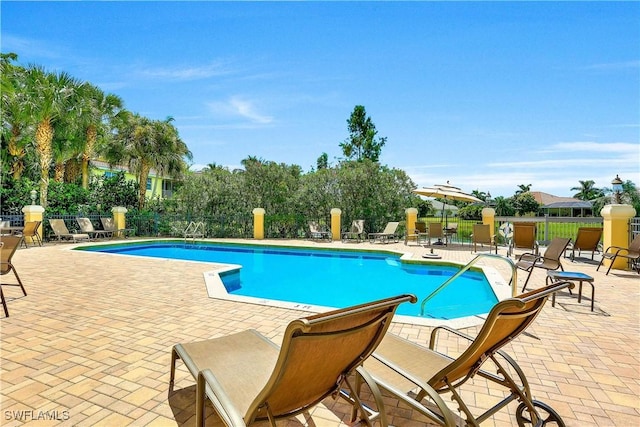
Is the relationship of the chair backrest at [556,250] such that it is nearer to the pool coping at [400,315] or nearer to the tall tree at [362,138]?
the pool coping at [400,315]

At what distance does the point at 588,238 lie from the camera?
27.0 feet

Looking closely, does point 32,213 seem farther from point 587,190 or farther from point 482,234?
point 587,190

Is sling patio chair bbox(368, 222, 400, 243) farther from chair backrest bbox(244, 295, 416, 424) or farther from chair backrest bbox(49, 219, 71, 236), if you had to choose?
chair backrest bbox(244, 295, 416, 424)

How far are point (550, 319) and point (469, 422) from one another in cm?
333

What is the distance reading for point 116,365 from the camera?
285cm

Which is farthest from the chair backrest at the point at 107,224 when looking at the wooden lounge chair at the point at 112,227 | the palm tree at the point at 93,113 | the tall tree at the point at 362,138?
the tall tree at the point at 362,138

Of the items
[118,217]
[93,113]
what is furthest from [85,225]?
[93,113]

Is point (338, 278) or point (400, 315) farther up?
point (400, 315)

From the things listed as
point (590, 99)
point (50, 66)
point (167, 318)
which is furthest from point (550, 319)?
point (50, 66)

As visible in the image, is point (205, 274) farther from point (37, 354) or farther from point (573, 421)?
point (573, 421)

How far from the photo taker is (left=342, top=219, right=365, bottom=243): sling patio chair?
14820 millimetres

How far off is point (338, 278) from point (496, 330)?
6863mm

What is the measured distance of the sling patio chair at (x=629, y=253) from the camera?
7.05m

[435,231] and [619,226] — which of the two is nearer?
[619,226]
